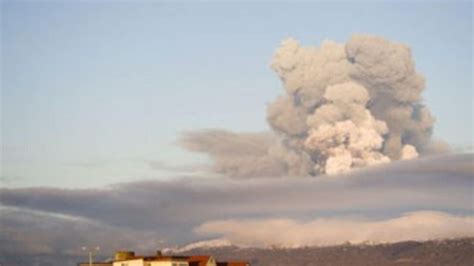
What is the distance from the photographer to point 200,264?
200 m

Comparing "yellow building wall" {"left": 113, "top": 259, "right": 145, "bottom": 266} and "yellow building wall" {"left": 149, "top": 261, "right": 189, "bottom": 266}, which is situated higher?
"yellow building wall" {"left": 113, "top": 259, "right": 145, "bottom": 266}

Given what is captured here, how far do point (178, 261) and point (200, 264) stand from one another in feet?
30.5

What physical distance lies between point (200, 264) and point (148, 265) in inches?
514

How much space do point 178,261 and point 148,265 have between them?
5.46m

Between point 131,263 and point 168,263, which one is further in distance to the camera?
point 131,263

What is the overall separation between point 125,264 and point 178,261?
11.7 metres

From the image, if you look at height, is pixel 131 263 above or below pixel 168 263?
above

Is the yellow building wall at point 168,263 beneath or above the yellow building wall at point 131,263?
beneath

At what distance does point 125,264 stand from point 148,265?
8.22 metres

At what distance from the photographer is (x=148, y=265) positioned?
190 metres

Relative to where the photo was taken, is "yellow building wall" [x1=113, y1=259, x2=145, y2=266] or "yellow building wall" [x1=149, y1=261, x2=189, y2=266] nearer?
"yellow building wall" [x1=149, y1=261, x2=189, y2=266]

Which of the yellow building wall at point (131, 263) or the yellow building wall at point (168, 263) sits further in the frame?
the yellow building wall at point (131, 263)

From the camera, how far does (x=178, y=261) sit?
19150cm
